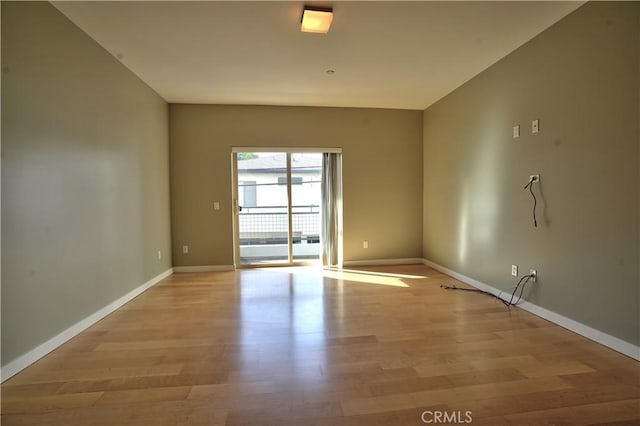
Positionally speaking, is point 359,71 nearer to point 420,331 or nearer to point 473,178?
point 473,178

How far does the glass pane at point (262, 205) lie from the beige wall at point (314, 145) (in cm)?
24

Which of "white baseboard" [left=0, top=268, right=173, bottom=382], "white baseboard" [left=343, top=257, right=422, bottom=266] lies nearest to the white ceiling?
"white baseboard" [left=0, top=268, right=173, bottom=382]

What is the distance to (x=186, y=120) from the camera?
4.65m

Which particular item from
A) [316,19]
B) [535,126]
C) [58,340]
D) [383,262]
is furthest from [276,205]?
[535,126]

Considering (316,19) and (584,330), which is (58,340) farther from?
(584,330)

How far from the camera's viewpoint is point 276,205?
5023 mm

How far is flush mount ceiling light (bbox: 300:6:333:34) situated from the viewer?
91.4 inches

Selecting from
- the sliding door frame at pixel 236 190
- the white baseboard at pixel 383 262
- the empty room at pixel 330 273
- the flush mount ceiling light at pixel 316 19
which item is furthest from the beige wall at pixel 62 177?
the white baseboard at pixel 383 262

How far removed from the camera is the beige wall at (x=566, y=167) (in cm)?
212

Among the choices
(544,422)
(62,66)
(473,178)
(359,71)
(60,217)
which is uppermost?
(359,71)

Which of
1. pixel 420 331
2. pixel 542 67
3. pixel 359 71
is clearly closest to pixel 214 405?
pixel 420 331

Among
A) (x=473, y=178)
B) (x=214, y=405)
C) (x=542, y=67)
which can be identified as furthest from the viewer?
(x=473, y=178)

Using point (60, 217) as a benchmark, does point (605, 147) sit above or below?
Answer: above

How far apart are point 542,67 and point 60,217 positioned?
4.19m
